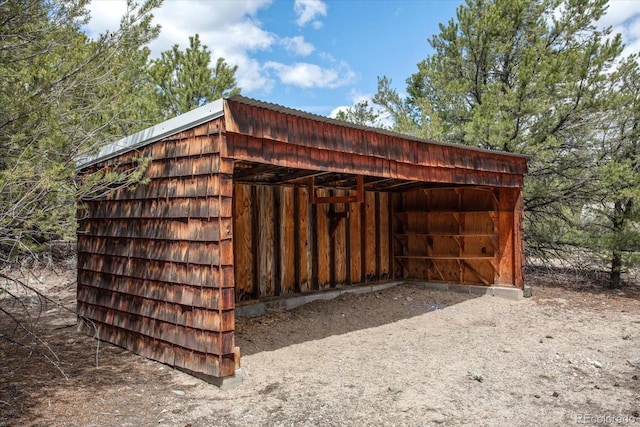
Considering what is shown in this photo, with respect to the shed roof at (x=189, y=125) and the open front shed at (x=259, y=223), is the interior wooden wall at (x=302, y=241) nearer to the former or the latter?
the open front shed at (x=259, y=223)

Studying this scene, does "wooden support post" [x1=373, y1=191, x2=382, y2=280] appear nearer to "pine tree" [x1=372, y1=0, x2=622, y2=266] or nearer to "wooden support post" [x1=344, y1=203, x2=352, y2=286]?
"wooden support post" [x1=344, y1=203, x2=352, y2=286]

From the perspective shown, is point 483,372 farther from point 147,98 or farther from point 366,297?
point 147,98

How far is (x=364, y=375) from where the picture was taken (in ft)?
14.6

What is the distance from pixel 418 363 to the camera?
4.84 metres

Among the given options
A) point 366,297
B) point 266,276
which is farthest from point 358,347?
point 366,297

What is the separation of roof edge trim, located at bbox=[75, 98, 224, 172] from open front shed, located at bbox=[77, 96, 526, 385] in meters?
0.02

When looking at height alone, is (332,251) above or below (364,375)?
above

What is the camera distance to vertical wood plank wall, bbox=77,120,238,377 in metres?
4.09

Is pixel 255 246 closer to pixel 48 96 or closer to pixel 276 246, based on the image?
pixel 276 246

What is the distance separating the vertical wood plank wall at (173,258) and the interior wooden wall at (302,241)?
1.93 meters

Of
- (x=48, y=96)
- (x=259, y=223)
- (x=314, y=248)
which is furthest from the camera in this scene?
(x=314, y=248)

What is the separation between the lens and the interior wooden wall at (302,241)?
7.17 m

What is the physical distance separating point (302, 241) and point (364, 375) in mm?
3769

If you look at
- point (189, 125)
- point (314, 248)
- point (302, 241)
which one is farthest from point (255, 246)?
point (189, 125)
